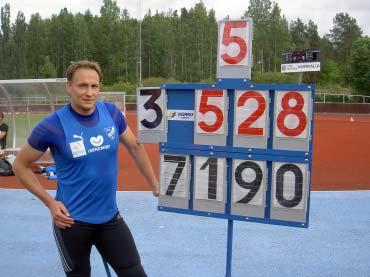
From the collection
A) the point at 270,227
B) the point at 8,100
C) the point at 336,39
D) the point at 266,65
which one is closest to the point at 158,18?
the point at 266,65

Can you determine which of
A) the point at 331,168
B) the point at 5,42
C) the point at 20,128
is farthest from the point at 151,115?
the point at 5,42

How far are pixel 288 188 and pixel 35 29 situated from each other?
84923 mm

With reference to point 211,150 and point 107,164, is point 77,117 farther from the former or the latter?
point 211,150

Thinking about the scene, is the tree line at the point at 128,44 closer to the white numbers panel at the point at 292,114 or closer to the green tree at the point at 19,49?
the green tree at the point at 19,49

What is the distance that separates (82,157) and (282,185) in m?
1.54

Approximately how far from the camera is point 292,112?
3.68m

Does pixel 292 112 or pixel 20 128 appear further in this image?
pixel 20 128

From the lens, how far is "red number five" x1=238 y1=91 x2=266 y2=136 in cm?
375

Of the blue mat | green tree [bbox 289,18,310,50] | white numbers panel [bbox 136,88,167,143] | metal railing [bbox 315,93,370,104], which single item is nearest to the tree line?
green tree [bbox 289,18,310,50]

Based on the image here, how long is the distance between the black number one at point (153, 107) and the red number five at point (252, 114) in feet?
2.30

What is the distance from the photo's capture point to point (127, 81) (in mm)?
77625

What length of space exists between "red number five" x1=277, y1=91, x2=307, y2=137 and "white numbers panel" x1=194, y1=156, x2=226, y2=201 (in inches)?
21.1

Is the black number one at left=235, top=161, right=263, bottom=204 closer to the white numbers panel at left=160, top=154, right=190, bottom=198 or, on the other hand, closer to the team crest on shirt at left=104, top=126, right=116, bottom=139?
the white numbers panel at left=160, top=154, right=190, bottom=198

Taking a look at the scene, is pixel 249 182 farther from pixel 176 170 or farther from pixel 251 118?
pixel 176 170
